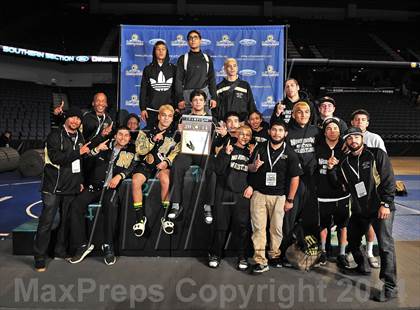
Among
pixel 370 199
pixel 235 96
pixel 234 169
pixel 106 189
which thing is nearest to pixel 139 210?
pixel 106 189

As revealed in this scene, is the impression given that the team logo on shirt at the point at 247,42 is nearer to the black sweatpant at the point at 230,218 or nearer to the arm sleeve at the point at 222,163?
the arm sleeve at the point at 222,163

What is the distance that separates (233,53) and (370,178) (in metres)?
3.93

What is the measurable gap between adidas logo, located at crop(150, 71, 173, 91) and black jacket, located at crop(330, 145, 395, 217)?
291 cm

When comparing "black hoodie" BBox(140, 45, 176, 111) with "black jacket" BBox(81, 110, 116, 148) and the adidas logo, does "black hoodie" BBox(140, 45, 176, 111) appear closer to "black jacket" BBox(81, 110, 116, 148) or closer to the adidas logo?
the adidas logo

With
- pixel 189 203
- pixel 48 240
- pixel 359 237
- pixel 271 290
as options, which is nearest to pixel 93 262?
pixel 48 240

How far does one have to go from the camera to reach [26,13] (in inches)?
850

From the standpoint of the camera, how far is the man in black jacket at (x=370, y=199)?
3.38m

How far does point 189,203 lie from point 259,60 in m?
3.40

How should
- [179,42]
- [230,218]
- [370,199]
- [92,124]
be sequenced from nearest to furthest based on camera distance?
[370,199], [230,218], [92,124], [179,42]

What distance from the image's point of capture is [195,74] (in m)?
5.38

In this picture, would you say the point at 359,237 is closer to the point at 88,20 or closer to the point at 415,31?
the point at 88,20

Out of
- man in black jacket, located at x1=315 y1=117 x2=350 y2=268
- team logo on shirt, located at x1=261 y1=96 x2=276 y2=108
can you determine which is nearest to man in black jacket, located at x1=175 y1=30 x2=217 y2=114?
team logo on shirt, located at x1=261 y1=96 x2=276 y2=108

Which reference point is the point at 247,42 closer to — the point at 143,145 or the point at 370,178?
the point at 143,145

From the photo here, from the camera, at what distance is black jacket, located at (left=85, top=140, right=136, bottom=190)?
14.3 ft
